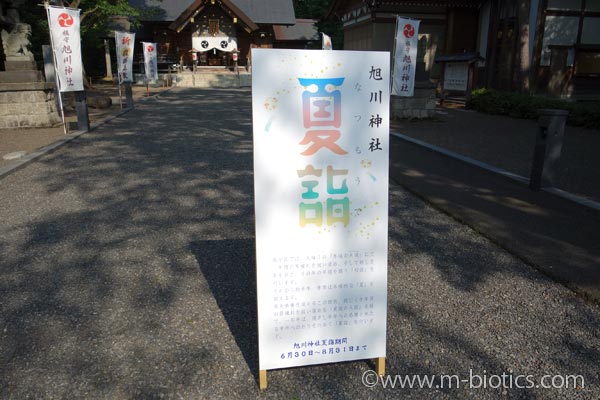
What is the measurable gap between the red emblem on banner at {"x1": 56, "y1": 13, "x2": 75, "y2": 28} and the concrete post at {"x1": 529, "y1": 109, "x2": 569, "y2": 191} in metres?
9.08

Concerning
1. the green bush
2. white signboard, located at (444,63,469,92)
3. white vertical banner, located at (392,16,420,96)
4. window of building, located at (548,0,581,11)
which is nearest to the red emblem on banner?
white vertical banner, located at (392,16,420,96)

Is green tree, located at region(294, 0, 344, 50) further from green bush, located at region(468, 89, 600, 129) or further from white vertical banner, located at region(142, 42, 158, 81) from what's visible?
green bush, located at region(468, 89, 600, 129)

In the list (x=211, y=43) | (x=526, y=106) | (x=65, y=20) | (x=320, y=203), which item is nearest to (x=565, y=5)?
(x=526, y=106)

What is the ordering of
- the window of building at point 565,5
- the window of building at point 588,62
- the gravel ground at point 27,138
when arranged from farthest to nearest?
the window of building at point 588,62 < the window of building at point 565,5 < the gravel ground at point 27,138

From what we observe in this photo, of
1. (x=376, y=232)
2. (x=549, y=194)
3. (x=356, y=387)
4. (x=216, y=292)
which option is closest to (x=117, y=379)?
(x=216, y=292)

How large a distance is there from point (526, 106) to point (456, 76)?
13.1 ft

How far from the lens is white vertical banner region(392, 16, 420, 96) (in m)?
11.5

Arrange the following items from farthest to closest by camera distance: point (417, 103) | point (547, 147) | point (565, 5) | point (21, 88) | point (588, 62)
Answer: point (588, 62), point (565, 5), point (417, 103), point (21, 88), point (547, 147)

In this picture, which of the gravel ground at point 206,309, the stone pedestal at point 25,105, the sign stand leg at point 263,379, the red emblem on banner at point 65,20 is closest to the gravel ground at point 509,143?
the gravel ground at point 206,309

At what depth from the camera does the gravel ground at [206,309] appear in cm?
228

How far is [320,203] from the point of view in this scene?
7.04 ft

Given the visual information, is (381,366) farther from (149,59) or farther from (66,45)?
(149,59)

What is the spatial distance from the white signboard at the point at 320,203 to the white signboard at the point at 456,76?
51.2 ft

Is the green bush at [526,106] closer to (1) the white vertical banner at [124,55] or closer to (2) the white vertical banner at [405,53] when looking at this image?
(2) the white vertical banner at [405,53]
